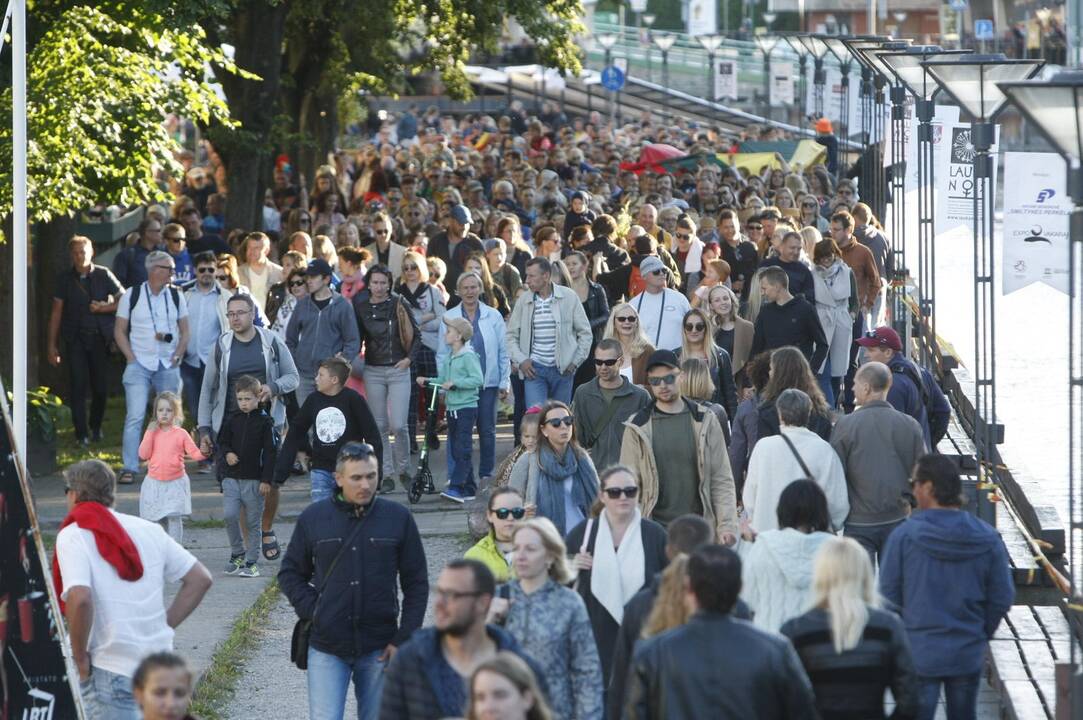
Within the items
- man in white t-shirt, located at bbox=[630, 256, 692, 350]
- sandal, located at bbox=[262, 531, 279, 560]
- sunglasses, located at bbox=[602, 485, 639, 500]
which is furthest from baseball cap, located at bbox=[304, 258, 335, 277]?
sunglasses, located at bbox=[602, 485, 639, 500]

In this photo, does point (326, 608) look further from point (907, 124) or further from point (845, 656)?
point (907, 124)

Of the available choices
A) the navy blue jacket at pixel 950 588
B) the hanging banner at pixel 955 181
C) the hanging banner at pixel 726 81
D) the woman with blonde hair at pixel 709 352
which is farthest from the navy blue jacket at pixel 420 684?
the hanging banner at pixel 726 81

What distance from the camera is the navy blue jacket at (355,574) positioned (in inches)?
324

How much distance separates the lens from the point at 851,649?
21.9 ft

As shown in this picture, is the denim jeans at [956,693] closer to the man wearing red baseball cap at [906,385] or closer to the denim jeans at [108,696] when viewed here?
the denim jeans at [108,696]

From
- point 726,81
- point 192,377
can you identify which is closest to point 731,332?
point 192,377

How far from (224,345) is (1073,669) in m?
7.76

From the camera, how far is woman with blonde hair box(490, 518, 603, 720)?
719 cm

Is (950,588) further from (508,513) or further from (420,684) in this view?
(420,684)

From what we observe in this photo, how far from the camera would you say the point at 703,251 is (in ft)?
59.9

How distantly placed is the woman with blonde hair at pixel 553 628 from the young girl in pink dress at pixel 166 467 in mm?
5725

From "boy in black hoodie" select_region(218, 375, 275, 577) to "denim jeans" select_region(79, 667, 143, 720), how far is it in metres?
4.81

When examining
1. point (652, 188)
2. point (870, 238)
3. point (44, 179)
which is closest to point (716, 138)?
point (652, 188)

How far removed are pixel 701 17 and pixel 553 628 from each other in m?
75.3
